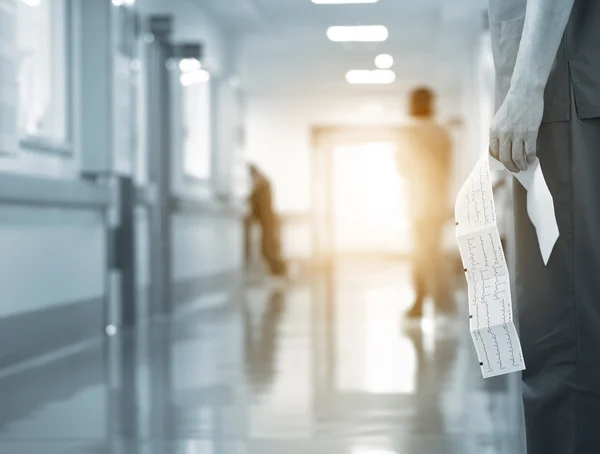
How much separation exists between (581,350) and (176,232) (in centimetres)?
704

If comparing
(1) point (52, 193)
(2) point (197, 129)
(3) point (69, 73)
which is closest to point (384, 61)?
(2) point (197, 129)

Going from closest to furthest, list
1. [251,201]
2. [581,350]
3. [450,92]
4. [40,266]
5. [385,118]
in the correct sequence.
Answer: [581,350] < [40,266] < [251,201] < [450,92] < [385,118]

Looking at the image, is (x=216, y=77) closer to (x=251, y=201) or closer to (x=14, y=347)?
(x=251, y=201)

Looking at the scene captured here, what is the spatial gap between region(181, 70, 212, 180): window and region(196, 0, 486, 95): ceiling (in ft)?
2.93

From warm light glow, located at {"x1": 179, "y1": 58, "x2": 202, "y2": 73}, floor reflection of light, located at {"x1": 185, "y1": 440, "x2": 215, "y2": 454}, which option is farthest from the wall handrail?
warm light glow, located at {"x1": 179, "y1": 58, "x2": 202, "y2": 73}

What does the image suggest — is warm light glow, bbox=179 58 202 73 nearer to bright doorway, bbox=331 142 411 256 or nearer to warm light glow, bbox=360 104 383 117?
warm light glow, bbox=360 104 383 117

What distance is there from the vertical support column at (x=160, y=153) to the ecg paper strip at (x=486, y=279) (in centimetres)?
568

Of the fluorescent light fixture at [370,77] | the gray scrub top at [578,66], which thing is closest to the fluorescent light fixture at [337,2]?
the fluorescent light fixture at [370,77]

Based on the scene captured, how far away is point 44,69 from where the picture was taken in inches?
228

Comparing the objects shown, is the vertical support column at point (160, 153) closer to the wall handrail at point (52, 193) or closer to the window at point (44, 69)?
the wall handrail at point (52, 193)

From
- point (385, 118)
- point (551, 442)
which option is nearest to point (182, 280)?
point (551, 442)

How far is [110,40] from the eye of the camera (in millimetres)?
6086

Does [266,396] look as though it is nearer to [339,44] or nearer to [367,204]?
[339,44]

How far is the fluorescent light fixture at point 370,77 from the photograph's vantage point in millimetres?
15867
